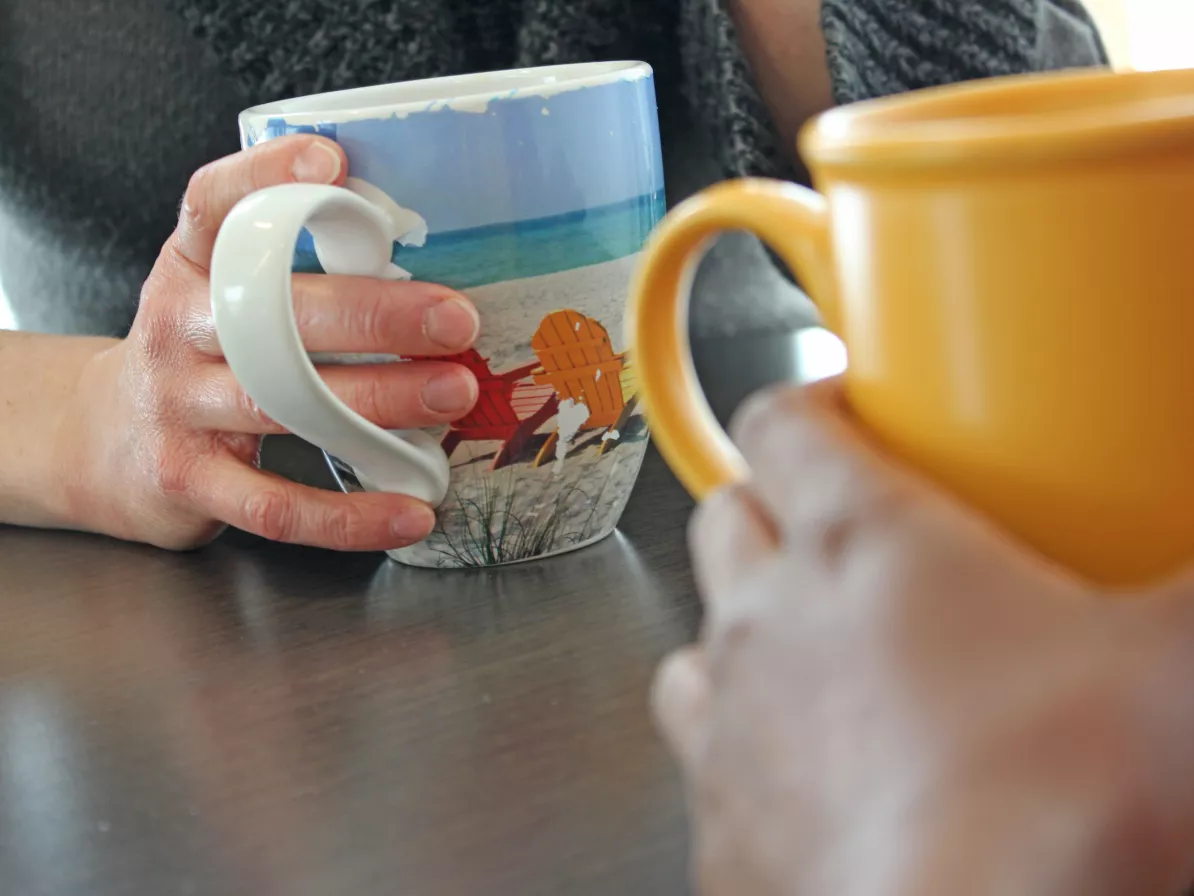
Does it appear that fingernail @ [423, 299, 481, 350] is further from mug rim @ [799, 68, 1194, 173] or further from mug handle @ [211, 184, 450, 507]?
mug rim @ [799, 68, 1194, 173]

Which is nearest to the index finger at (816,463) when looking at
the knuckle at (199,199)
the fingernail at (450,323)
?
the fingernail at (450,323)

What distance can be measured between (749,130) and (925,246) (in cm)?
31

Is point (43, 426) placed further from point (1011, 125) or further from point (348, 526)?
point (1011, 125)

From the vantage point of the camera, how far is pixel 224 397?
17.8 inches

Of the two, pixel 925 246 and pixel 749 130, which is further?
pixel 749 130

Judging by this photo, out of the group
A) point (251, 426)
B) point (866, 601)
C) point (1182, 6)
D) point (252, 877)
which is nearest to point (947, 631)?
point (866, 601)

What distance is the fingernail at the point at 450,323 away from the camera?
372 mm

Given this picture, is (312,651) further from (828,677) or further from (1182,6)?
(1182,6)

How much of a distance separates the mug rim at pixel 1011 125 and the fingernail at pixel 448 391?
0.17 m

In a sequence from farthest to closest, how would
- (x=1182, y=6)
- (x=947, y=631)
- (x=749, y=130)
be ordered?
(x=1182, y=6) → (x=749, y=130) → (x=947, y=631)

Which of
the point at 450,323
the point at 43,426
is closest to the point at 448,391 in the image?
the point at 450,323

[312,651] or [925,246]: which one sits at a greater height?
[925,246]

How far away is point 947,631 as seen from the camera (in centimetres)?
19

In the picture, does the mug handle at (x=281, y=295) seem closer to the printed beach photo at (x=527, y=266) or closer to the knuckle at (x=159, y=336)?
the printed beach photo at (x=527, y=266)
